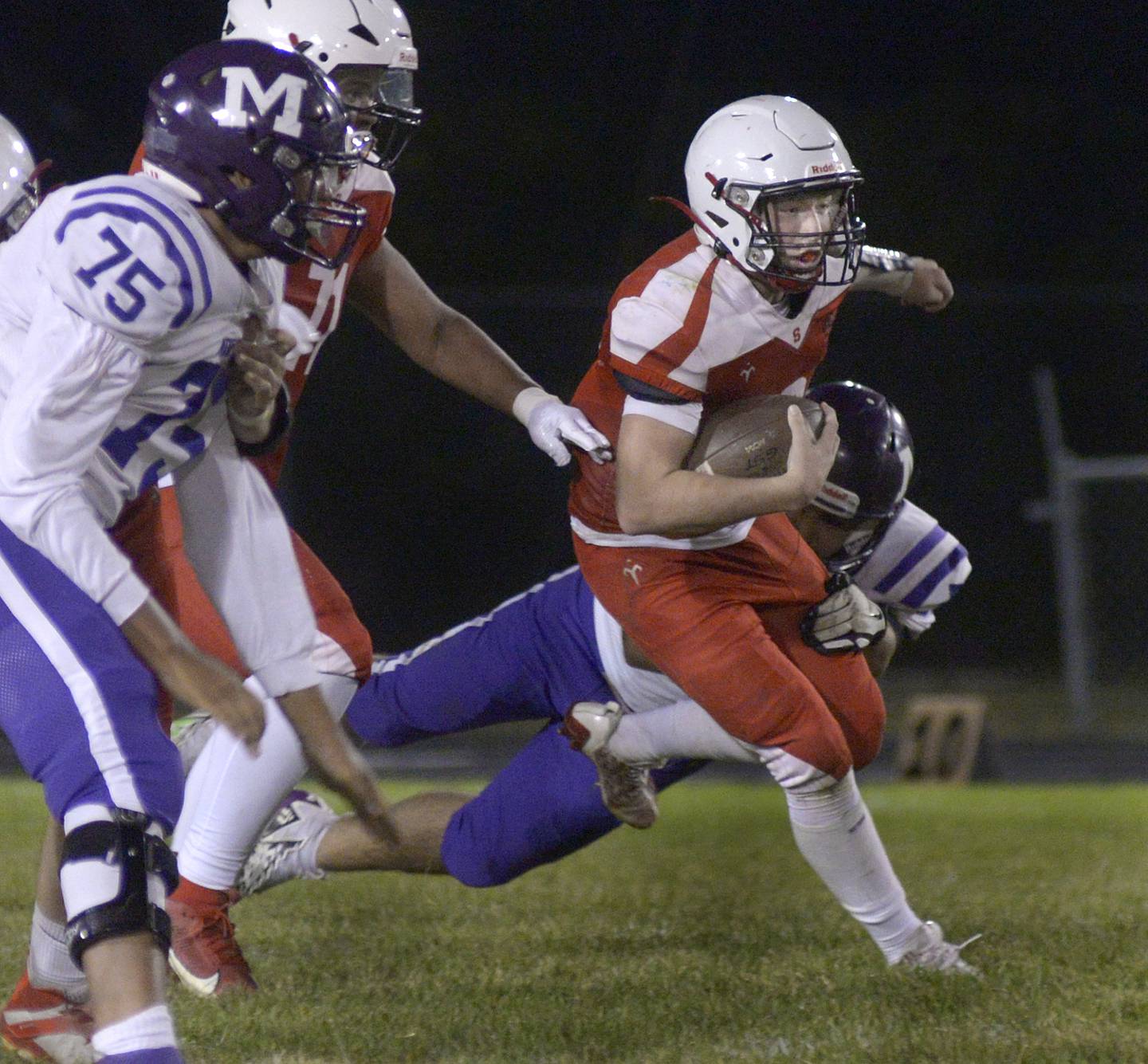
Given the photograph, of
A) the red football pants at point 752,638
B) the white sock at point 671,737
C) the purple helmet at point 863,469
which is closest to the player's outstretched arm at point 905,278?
the purple helmet at point 863,469

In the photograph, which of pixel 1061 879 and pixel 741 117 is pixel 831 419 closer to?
pixel 741 117

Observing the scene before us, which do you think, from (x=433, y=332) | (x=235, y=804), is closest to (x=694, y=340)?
(x=433, y=332)

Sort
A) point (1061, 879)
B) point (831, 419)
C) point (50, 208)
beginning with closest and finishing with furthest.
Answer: point (50, 208)
point (831, 419)
point (1061, 879)

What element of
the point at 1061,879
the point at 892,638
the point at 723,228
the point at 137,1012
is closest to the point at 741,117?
the point at 723,228

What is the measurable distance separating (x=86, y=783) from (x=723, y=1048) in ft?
3.46

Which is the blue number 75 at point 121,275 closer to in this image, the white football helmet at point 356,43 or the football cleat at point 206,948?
the white football helmet at point 356,43

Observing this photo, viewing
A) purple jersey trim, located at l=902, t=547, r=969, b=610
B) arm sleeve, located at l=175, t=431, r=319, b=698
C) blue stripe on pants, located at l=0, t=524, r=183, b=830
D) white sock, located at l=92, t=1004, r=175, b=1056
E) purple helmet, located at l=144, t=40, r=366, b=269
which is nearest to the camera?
white sock, located at l=92, t=1004, r=175, b=1056

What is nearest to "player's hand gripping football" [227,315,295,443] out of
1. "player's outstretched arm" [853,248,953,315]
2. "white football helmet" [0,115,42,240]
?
"white football helmet" [0,115,42,240]

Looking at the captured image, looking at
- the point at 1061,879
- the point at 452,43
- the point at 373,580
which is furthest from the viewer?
the point at 452,43

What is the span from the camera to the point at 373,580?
10.1 m

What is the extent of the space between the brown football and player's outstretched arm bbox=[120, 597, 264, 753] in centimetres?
130

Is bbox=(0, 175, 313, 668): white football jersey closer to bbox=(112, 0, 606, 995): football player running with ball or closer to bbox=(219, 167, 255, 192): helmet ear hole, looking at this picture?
bbox=(219, 167, 255, 192): helmet ear hole

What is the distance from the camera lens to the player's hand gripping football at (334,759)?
2.37 meters

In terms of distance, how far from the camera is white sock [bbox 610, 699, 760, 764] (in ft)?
11.2
